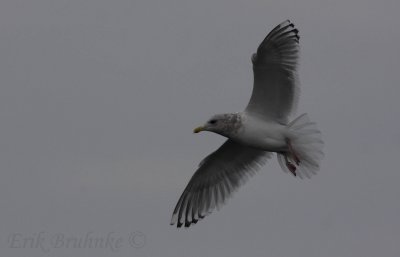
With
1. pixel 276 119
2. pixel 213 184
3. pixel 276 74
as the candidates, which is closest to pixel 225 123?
pixel 276 119

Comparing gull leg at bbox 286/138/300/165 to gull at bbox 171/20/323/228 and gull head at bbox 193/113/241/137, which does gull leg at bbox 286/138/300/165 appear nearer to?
gull at bbox 171/20/323/228

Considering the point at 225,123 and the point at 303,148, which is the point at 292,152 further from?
the point at 225,123

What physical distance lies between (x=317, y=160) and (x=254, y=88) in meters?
1.20

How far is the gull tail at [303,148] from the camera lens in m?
12.2

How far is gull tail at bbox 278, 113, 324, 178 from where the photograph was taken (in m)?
12.2

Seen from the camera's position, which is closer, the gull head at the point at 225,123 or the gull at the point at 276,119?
the gull at the point at 276,119

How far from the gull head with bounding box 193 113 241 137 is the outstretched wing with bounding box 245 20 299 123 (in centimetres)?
31

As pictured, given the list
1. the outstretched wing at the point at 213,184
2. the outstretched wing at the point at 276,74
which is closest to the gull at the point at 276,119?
the outstretched wing at the point at 276,74

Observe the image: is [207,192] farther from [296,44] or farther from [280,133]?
[296,44]

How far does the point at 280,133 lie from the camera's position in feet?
40.3

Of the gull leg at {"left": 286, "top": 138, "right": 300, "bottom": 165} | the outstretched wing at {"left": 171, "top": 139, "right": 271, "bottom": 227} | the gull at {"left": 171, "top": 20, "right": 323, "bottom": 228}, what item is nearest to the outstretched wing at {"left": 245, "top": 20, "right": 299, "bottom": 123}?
the gull at {"left": 171, "top": 20, "right": 323, "bottom": 228}

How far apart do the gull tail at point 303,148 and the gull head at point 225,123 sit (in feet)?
2.16

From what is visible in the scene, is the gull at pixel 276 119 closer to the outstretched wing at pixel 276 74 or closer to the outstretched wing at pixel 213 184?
the outstretched wing at pixel 276 74

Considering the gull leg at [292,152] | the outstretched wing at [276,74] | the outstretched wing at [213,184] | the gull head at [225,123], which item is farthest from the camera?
the outstretched wing at [213,184]
